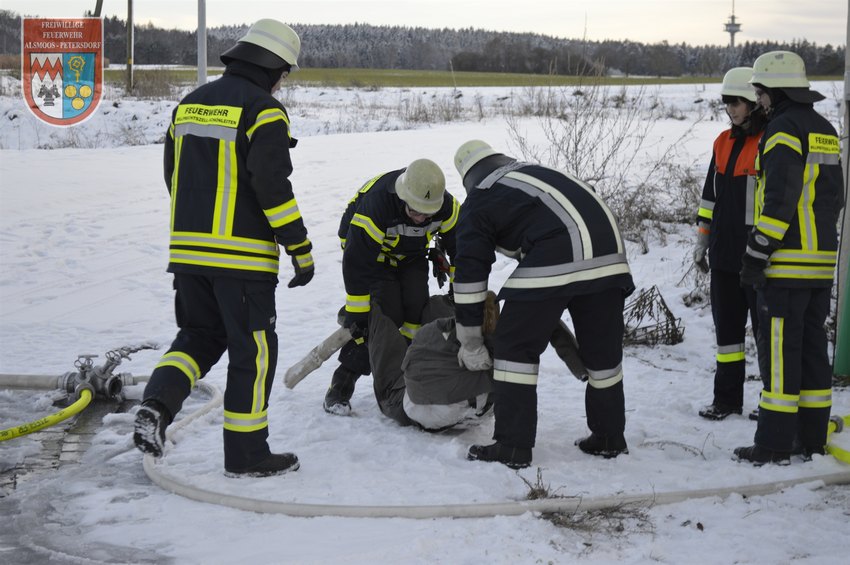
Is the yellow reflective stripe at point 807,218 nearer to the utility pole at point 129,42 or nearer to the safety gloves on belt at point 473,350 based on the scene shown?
the safety gloves on belt at point 473,350

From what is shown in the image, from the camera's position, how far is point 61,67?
2370 cm

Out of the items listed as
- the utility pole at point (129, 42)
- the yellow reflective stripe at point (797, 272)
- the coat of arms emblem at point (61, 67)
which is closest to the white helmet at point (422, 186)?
the yellow reflective stripe at point (797, 272)

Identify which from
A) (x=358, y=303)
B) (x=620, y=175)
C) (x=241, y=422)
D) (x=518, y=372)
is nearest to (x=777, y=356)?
(x=518, y=372)

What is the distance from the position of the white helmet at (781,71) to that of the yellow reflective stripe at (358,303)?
2.44m

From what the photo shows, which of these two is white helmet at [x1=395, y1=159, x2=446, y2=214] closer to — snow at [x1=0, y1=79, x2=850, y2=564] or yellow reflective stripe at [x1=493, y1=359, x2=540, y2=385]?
yellow reflective stripe at [x1=493, y1=359, x2=540, y2=385]

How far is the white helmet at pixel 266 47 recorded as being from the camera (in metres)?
4.20

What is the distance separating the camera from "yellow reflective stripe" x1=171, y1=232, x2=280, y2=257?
4.07m

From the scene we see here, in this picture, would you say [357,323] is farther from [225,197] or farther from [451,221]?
[225,197]

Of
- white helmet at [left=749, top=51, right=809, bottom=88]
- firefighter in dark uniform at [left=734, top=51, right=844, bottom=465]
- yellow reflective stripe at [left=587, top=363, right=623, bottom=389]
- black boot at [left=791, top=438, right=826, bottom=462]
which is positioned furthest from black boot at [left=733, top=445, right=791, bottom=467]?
white helmet at [left=749, top=51, right=809, bottom=88]

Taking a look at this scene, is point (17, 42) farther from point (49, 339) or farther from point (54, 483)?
point (54, 483)

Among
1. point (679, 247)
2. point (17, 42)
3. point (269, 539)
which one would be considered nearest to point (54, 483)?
point (269, 539)

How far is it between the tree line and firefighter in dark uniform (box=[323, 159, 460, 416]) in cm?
2691

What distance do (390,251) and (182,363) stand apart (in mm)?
1600

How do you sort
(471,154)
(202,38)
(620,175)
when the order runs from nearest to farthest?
(471,154)
(620,175)
(202,38)
